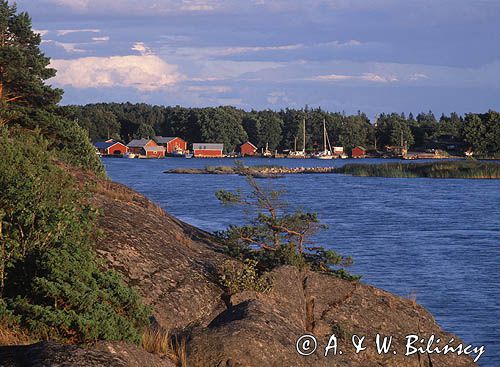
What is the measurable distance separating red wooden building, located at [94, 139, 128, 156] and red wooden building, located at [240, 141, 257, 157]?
2657 cm

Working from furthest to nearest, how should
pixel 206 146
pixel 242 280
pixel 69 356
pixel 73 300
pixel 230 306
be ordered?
pixel 206 146
pixel 242 280
pixel 230 306
pixel 73 300
pixel 69 356

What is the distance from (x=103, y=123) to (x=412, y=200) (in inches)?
5247

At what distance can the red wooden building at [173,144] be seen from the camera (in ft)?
604

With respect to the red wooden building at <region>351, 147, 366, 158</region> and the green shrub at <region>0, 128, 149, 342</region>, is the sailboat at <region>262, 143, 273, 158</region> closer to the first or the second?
the red wooden building at <region>351, 147, 366, 158</region>

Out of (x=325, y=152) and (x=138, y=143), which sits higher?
(x=138, y=143)

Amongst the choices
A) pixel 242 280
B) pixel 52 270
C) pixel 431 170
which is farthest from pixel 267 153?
pixel 52 270

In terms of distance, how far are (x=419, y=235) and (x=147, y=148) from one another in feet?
465

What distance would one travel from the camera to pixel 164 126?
197250mm

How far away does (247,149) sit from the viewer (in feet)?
600

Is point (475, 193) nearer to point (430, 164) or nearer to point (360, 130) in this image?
point (430, 164)

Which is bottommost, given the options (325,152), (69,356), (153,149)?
(325,152)

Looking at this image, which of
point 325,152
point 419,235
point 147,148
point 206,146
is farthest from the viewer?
point 325,152

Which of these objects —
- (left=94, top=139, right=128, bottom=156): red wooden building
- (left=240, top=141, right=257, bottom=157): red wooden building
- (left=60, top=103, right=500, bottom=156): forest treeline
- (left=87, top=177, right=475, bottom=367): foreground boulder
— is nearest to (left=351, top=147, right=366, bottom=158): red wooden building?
(left=60, top=103, right=500, bottom=156): forest treeline

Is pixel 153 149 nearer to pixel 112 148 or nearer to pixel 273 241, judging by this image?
pixel 112 148
